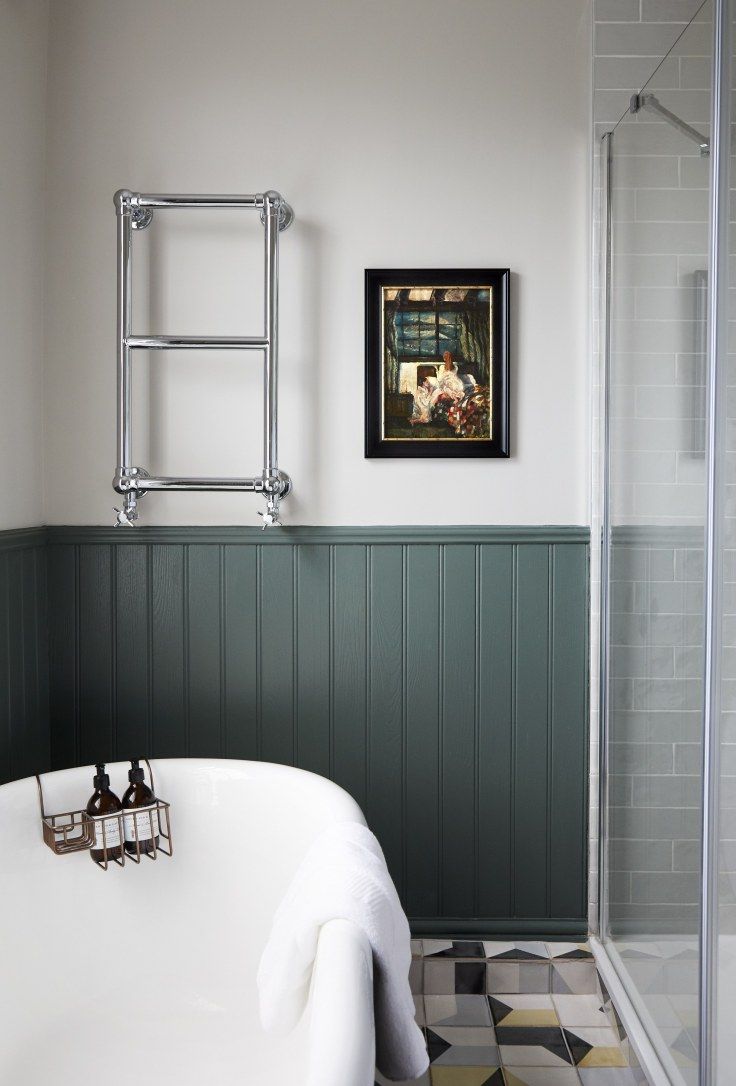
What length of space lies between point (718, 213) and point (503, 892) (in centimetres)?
168

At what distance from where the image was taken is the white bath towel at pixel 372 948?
1.28 meters

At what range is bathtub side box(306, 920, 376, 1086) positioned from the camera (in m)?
0.96

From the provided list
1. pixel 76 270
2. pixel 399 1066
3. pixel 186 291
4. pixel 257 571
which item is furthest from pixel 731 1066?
pixel 76 270

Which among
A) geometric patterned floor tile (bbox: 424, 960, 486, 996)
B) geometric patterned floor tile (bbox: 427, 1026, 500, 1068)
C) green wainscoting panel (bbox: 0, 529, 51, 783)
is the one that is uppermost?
green wainscoting panel (bbox: 0, 529, 51, 783)

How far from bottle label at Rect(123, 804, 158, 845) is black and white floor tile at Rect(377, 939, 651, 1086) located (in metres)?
0.72

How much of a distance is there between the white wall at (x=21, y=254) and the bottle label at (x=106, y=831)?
0.74m

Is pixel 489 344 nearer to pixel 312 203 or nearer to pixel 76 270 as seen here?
→ pixel 312 203

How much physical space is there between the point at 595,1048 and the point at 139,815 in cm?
111

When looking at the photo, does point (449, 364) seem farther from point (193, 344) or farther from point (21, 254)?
point (21, 254)

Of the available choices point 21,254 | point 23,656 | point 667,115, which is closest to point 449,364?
point 667,115

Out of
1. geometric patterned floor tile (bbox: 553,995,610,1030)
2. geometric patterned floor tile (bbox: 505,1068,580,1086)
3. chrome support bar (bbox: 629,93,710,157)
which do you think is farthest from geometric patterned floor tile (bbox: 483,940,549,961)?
chrome support bar (bbox: 629,93,710,157)

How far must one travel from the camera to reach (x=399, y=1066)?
131 cm

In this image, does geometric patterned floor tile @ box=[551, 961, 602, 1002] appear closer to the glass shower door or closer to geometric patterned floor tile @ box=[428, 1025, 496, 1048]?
the glass shower door

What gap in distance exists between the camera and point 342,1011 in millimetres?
1052
